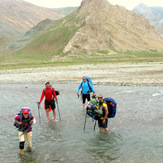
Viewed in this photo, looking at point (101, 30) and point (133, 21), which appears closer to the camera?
point (101, 30)

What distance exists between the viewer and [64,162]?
8.20 m

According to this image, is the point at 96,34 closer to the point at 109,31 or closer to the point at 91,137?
the point at 109,31

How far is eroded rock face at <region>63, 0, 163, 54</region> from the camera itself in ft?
228

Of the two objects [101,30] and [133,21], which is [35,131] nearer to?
[101,30]

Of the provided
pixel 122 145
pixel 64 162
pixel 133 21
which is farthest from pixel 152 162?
pixel 133 21

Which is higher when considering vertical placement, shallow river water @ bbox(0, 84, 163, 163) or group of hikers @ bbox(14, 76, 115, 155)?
group of hikers @ bbox(14, 76, 115, 155)

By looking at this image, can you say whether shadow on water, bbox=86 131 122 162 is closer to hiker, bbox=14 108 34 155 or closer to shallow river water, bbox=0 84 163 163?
shallow river water, bbox=0 84 163 163

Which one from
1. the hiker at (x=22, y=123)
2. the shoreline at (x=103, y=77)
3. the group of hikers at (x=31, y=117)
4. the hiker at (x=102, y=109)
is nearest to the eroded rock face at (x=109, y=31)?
the shoreline at (x=103, y=77)

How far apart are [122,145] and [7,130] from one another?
5.32 metres

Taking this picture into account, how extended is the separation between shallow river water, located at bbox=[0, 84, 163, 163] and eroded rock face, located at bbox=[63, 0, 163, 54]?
164ft

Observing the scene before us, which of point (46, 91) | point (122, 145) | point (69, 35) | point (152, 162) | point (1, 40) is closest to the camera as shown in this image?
point (152, 162)

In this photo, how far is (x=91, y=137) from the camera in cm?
1035

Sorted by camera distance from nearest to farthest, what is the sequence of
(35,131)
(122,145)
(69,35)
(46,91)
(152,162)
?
(152,162) < (122,145) < (35,131) < (46,91) < (69,35)

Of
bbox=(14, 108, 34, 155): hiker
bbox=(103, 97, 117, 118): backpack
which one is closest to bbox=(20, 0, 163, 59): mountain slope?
bbox=(103, 97, 117, 118): backpack
